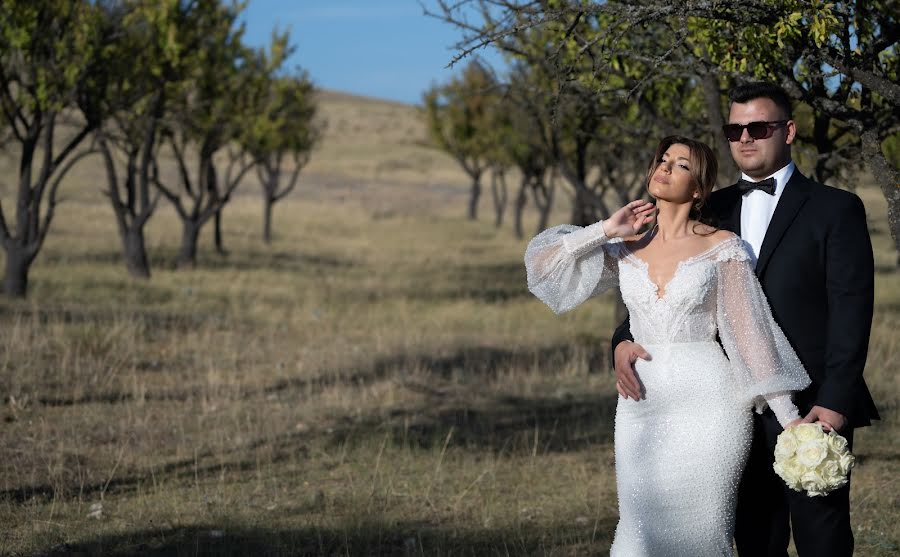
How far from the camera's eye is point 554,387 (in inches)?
421

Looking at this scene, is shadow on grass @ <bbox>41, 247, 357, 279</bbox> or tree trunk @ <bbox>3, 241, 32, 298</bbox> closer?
tree trunk @ <bbox>3, 241, 32, 298</bbox>

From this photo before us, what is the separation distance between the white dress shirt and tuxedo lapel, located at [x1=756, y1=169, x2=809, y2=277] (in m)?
0.04

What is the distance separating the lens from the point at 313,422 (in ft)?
29.6

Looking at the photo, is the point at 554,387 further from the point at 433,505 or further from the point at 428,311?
the point at 428,311

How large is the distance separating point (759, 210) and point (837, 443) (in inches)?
35.4

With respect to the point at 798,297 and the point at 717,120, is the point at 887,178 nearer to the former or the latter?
the point at 798,297

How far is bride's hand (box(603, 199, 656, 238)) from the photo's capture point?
3768mm

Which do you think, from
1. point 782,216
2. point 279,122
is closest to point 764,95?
point 782,216

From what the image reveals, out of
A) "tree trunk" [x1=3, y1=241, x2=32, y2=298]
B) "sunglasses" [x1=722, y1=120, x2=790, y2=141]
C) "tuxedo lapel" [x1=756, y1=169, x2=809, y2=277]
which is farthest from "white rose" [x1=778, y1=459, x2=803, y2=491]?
"tree trunk" [x1=3, y1=241, x2=32, y2=298]

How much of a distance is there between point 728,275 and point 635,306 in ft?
1.15

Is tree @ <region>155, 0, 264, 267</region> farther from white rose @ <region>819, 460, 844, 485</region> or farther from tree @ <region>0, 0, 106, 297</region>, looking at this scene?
white rose @ <region>819, 460, 844, 485</region>

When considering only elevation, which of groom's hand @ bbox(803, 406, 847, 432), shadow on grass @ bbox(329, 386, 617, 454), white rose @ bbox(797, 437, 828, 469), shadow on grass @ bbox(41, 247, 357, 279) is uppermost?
groom's hand @ bbox(803, 406, 847, 432)

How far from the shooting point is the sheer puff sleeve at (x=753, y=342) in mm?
3564

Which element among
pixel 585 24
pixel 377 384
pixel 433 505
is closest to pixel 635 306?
pixel 433 505
